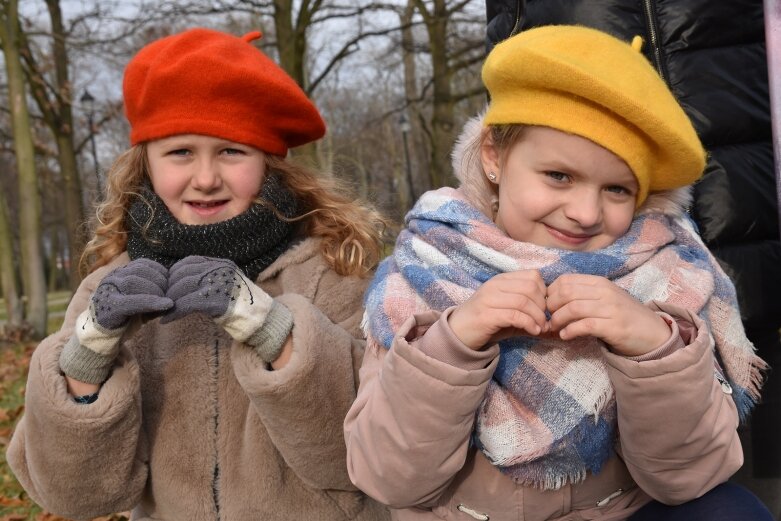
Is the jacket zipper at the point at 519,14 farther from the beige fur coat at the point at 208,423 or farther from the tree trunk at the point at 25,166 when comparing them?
the tree trunk at the point at 25,166

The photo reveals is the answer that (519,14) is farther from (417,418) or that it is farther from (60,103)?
(60,103)

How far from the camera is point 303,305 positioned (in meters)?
2.06

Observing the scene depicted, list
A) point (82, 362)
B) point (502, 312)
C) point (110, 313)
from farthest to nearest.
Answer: point (82, 362) < point (110, 313) < point (502, 312)

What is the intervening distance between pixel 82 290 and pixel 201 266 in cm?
63

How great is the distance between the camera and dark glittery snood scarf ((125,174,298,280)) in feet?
6.93

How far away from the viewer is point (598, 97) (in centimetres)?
160

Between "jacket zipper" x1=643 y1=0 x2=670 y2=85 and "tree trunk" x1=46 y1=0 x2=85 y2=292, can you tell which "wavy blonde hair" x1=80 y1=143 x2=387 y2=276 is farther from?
"tree trunk" x1=46 y1=0 x2=85 y2=292

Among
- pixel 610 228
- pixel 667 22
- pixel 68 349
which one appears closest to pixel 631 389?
pixel 610 228

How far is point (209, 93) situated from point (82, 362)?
2.57 ft

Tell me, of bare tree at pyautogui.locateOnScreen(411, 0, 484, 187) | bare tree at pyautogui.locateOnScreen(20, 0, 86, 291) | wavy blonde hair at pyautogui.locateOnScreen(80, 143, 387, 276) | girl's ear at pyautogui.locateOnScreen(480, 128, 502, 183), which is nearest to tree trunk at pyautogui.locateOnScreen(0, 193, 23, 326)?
bare tree at pyautogui.locateOnScreen(20, 0, 86, 291)

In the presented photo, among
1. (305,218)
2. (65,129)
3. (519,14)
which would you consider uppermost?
(519,14)

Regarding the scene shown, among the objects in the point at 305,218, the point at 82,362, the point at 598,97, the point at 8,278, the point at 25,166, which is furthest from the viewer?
the point at 8,278

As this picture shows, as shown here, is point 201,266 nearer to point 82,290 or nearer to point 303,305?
point 303,305

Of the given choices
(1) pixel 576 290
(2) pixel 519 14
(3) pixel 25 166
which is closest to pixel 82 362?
(1) pixel 576 290
